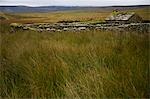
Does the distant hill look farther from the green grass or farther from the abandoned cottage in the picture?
the green grass

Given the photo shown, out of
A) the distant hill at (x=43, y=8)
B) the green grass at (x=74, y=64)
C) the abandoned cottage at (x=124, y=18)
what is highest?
the distant hill at (x=43, y=8)

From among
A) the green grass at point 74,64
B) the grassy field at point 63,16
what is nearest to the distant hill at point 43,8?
the grassy field at point 63,16

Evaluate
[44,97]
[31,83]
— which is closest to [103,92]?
[44,97]

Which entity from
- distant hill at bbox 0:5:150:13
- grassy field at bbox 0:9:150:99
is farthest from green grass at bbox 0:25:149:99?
distant hill at bbox 0:5:150:13

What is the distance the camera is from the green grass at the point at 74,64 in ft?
6.43

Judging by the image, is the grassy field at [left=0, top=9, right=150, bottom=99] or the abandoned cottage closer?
the grassy field at [left=0, top=9, right=150, bottom=99]

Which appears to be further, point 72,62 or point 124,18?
point 124,18

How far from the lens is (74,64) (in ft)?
7.26

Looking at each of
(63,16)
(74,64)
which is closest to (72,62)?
(74,64)

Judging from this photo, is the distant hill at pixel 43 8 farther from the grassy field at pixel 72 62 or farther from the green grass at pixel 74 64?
the green grass at pixel 74 64

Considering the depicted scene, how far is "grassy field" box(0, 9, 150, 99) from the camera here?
6.45 ft

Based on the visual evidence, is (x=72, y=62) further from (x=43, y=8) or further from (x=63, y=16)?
(x=43, y=8)

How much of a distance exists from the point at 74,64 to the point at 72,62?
3 centimetres

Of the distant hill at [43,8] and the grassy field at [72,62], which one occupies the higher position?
the distant hill at [43,8]
